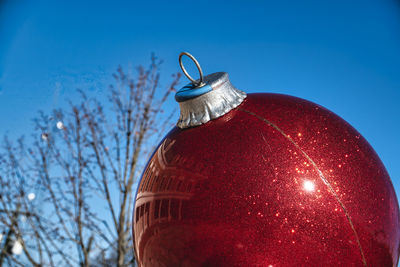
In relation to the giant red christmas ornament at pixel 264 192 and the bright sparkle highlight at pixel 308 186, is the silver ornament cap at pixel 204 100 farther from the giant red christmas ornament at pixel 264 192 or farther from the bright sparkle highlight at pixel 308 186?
the bright sparkle highlight at pixel 308 186

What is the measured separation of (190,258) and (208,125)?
1.45 ft

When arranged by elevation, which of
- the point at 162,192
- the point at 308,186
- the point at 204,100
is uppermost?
the point at 204,100

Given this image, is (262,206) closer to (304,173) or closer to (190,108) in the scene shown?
(304,173)

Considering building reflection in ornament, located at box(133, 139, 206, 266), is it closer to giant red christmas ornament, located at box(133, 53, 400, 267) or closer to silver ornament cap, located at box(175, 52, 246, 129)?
giant red christmas ornament, located at box(133, 53, 400, 267)

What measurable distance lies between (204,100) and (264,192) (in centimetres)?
39

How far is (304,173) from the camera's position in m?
1.04

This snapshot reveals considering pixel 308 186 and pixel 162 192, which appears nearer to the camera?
pixel 308 186

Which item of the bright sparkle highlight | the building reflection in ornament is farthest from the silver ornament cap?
the bright sparkle highlight

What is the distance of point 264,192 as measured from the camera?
1.01 metres

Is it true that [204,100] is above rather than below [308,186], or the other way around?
above

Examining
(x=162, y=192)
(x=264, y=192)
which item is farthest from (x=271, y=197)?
(x=162, y=192)

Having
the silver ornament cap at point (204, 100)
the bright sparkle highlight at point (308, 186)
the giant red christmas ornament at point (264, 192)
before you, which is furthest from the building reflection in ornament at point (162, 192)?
the bright sparkle highlight at point (308, 186)

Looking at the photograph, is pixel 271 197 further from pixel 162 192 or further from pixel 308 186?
pixel 162 192

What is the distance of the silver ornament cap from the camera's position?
3.89ft
